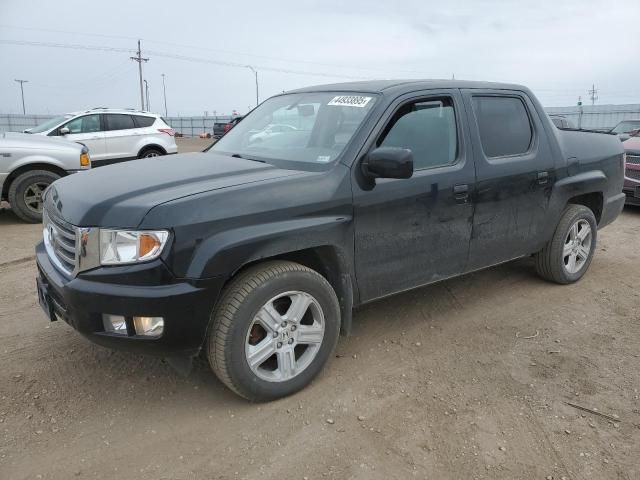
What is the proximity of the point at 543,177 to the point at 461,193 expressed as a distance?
1.06m

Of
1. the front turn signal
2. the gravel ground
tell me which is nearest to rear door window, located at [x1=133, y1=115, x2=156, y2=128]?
the front turn signal

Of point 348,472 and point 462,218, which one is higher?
point 462,218

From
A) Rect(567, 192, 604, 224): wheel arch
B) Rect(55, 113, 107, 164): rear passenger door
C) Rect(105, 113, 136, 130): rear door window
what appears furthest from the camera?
Rect(105, 113, 136, 130): rear door window

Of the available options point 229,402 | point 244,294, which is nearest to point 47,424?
point 229,402

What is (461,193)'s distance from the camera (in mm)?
3664

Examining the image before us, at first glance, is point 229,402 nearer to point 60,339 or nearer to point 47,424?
point 47,424

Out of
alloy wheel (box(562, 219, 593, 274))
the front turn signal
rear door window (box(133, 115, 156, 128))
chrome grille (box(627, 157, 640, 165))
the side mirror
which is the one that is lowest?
alloy wheel (box(562, 219, 593, 274))

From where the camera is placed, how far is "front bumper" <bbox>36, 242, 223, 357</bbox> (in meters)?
2.55

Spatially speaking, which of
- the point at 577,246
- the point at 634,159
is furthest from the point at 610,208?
the point at 634,159

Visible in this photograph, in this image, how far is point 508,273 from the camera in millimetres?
5316

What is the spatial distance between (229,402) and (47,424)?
38.0 inches

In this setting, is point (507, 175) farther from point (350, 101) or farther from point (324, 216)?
point (324, 216)

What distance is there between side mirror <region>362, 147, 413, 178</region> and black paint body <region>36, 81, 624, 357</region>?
0.14 m

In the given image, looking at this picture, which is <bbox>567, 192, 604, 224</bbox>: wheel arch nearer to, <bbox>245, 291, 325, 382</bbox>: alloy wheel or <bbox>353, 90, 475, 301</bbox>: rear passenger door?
<bbox>353, 90, 475, 301</bbox>: rear passenger door
